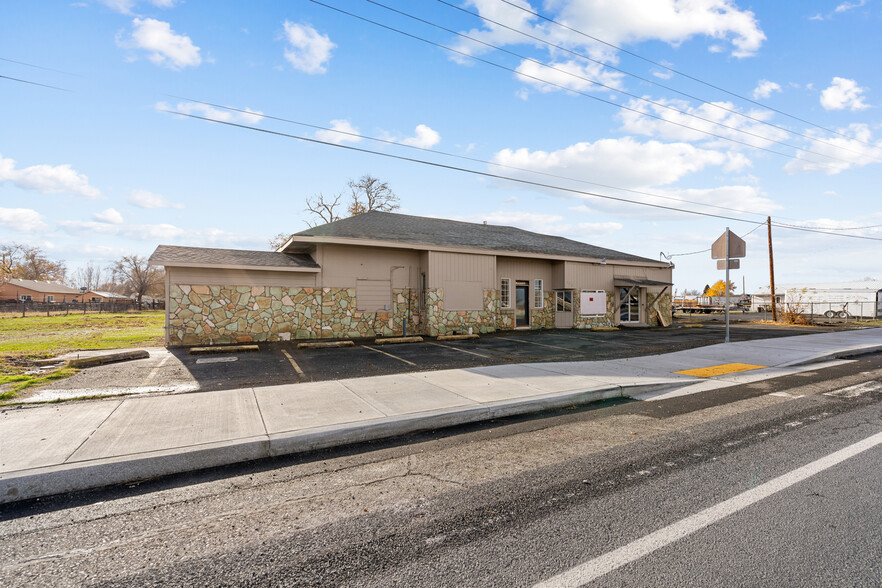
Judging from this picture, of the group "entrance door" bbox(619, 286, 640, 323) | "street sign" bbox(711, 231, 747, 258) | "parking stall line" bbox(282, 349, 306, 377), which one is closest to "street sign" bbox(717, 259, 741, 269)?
"street sign" bbox(711, 231, 747, 258)

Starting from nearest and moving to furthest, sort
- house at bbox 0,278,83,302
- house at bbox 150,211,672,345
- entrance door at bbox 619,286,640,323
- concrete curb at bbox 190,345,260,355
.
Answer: concrete curb at bbox 190,345,260,355 → house at bbox 150,211,672,345 → entrance door at bbox 619,286,640,323 → house at bbox 0,278,83,302

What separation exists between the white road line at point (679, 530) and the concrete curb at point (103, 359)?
10.9 meters

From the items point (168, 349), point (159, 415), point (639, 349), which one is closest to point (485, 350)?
point (639, 349)

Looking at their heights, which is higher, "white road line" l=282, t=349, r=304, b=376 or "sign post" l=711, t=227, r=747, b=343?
"sign post" l=711, t=227, r=747, b=343

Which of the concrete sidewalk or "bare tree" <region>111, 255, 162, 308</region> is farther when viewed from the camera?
"bare tree" <region>111, 255, 162, 308</region>

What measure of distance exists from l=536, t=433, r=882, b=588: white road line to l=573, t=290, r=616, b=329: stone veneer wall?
17.1m

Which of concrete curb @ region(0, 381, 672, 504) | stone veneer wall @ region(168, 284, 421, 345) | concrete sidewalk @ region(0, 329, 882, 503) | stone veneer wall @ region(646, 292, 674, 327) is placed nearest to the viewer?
concrete curb @ region(0, 381, 672, 504)

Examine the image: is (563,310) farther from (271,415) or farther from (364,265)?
(271,415)

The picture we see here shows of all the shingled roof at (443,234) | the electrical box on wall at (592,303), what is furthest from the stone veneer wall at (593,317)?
the shingled roof at (443,234)

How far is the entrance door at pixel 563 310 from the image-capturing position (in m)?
21.2

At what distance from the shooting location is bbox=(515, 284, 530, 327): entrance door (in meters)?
20.5

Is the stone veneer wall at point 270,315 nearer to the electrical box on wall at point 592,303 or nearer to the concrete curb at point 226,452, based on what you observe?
the electrical box on wall at point 592,303

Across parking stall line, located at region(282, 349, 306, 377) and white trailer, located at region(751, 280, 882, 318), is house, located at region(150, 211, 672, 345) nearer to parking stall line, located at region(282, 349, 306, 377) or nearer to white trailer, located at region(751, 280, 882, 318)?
parking stall line, located at region(282, 349, 306, 377)

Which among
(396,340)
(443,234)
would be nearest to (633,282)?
(443,234)
